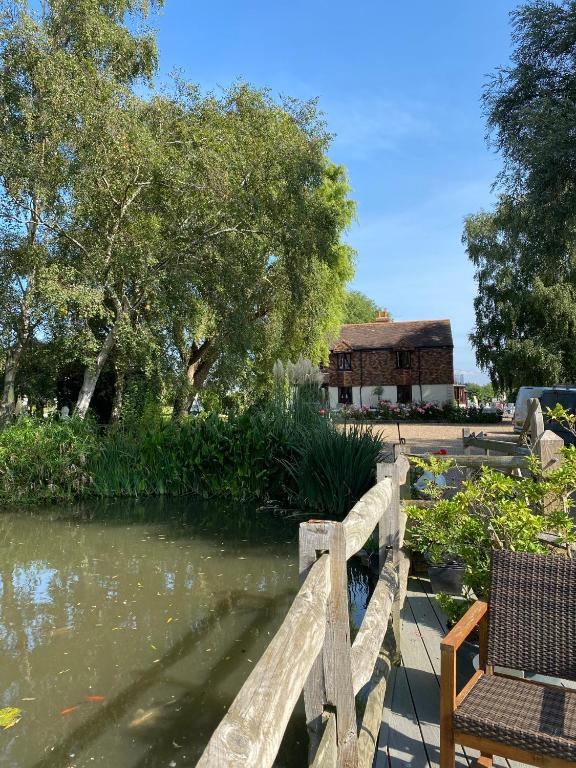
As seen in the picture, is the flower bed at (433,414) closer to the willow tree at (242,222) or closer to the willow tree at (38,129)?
the willow tree at (242,222)

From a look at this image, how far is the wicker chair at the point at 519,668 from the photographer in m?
1.94

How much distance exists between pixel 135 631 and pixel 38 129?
37.2ft

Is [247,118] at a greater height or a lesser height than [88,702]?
greater

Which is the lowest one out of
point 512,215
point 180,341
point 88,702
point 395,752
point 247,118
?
point 88,702

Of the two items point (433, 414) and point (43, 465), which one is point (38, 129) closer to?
point (43, 465)

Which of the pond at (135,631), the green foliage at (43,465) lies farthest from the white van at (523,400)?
the green foliage at (43,465)

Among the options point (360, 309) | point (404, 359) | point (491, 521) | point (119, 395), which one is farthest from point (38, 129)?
point (360, 309)

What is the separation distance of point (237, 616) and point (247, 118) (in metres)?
14.6

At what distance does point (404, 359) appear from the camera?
137 feet

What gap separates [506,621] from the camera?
2.42 m

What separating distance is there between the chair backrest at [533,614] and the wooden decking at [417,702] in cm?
52

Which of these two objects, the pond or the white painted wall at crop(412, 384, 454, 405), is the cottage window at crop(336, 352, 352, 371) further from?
the pond

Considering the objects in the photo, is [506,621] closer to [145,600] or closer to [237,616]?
[237,616]

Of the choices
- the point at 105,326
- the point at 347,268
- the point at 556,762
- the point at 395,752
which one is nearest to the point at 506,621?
the point at 556,762
